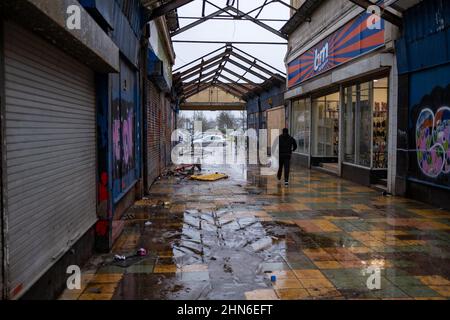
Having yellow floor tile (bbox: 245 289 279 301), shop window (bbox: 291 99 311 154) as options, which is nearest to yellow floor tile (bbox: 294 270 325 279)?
yellow floor tile (bbox: 245 289 279 301)

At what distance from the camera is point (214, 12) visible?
65.6ft

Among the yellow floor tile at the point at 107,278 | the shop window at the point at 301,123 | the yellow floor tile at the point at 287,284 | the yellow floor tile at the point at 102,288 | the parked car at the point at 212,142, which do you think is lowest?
the yellow floor tile at the point at 287,284

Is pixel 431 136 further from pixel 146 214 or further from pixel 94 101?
pixel 94 101

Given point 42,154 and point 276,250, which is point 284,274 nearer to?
point 276,250

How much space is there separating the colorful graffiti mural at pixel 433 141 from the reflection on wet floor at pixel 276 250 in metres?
0.91

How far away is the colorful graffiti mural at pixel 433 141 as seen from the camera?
32.8ft

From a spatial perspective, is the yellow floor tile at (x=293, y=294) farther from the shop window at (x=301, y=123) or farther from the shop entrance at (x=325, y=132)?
the shop window at (x=301, y=123)

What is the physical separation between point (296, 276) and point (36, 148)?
3215 millimetres

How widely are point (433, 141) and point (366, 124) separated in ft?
14.6

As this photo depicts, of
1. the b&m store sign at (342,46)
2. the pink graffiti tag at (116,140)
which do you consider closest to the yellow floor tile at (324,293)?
the pink graffiti tag at (116,140)

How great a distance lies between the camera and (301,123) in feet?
75.3

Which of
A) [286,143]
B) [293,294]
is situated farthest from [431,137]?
[293,294]
